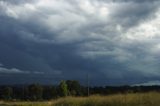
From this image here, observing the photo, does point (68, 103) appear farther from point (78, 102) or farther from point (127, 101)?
point (127, 101)

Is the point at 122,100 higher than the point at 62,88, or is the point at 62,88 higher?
the point at 62,88

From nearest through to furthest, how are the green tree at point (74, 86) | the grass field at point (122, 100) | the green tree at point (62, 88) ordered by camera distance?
the grass field at point (122, 100) < the green tree at point (62, 88) < the green tree at point (74, 86)

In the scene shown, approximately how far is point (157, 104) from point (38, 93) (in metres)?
53.8

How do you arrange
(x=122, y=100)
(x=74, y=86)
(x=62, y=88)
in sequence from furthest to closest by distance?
(x=74, y=86)
(x=62, y=88)
(x=122, y=100)

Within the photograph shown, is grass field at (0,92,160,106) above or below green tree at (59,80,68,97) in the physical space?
below

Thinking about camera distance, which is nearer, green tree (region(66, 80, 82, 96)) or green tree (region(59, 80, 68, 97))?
green tree (region(59, 80, 68, 97))

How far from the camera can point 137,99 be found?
34.0 m

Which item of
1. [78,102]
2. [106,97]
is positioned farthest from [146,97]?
[78,102]

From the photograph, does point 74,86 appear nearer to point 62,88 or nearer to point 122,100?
point 62,88

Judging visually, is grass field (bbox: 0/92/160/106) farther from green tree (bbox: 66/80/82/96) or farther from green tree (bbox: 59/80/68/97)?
green tree (bbox: 66/80/82/96)

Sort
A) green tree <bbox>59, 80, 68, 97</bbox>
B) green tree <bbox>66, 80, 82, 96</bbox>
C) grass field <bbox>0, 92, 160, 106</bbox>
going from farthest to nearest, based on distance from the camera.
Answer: green tree <bbox>66, 80, 82, 96</bbox>, green tree <bbox>59, 80, 68, 97</bbox>, grass field <bbox>0, 92, 160, 106</bbox>

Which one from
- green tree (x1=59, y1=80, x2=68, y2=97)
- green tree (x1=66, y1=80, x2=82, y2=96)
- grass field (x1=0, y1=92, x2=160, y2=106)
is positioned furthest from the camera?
green tree (x1=66, y1=80, x2=82, y2=96)

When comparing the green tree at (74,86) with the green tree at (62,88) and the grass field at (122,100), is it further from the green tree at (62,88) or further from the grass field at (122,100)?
the grass field at (122,100)

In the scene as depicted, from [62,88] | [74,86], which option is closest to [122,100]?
[62,88]
